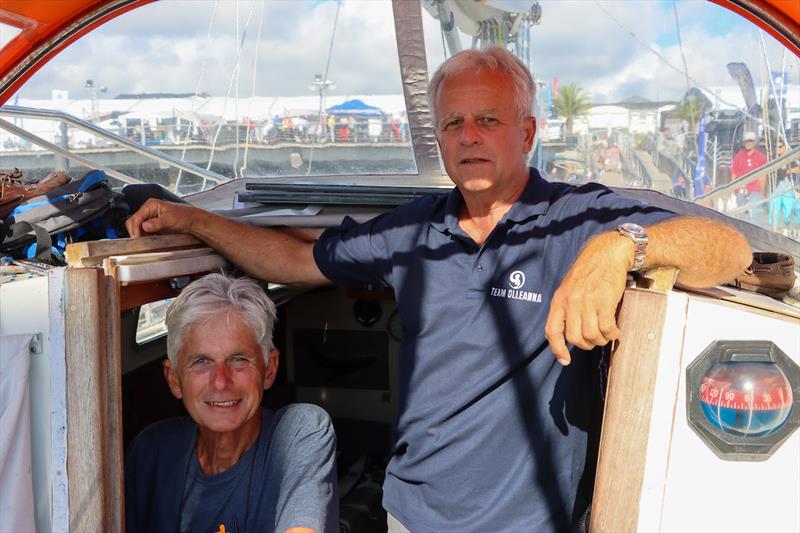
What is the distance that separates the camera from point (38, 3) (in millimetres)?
2029

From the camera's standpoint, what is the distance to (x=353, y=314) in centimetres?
428

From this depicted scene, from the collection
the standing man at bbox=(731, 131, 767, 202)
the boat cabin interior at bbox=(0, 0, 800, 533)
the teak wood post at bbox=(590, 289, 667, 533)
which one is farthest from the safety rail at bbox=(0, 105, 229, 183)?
the standing man at bbox=(731, 131, 767, 202)

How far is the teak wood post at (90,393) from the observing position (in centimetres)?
170

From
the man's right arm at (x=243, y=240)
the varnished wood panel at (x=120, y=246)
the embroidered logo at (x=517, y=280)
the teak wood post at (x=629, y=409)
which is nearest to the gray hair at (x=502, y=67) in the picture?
the embroidered logo at (x=517, y=280)

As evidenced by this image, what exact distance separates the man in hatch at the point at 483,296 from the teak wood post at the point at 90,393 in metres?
0.64

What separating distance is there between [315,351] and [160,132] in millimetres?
4625

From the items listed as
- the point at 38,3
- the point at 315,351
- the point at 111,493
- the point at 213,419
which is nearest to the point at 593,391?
the point at 213,419

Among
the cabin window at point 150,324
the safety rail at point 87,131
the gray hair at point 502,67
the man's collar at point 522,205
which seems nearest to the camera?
the man's collar at point 522,205

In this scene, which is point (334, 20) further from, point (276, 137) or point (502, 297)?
point (502, 297)

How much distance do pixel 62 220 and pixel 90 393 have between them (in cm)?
73

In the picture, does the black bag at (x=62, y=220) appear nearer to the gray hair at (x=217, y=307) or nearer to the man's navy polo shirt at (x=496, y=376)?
the gray hair at (x=217, y=307)

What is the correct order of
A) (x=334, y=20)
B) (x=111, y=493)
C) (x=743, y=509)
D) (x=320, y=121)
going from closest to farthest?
1. (x=743, y=509)
2. (x=111, y=493)
3. (x=334, y=20)
4. (x=320, y=121)

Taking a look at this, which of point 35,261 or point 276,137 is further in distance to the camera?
point 276,137

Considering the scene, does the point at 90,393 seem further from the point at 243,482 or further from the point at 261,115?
the point at 261,115
